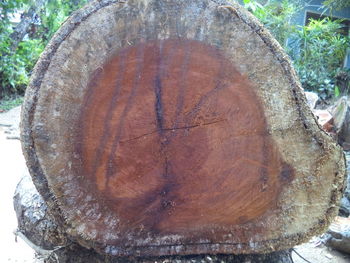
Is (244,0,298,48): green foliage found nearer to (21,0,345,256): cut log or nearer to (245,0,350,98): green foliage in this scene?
(245,0,350,98): green foliage

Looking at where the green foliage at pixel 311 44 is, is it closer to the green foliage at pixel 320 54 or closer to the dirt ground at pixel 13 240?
the green foliage at pixel 320 54

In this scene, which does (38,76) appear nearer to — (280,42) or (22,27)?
(22,27)

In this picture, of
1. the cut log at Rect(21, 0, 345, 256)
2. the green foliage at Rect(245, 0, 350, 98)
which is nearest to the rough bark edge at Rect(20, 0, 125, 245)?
the cut log at Rect(21, 0, 345, 256)

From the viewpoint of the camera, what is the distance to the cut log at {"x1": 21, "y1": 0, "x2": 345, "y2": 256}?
111cm

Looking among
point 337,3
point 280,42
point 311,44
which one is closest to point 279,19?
point 280,42

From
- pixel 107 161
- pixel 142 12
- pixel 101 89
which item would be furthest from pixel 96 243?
pixel 142 12

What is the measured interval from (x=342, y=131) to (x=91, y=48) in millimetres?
2880

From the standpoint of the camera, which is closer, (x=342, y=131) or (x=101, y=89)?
(x=101, y=89)

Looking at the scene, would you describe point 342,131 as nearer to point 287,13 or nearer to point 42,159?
point 42,159

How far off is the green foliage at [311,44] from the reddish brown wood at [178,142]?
21.8 ft

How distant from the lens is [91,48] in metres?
1.11

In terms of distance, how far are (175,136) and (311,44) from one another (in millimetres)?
7328

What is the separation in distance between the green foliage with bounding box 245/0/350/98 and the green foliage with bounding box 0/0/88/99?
4.43 metres

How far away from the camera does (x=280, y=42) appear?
7.59m
